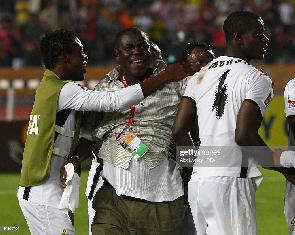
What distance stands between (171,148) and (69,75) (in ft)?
3.16

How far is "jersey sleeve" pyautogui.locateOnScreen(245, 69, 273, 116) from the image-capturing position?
16.7 ft

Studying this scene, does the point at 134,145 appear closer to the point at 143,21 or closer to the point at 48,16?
the point at 48,16

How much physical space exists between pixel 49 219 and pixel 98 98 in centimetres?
96

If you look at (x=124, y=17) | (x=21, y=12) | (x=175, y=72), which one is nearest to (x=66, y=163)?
(x=175, y=72)

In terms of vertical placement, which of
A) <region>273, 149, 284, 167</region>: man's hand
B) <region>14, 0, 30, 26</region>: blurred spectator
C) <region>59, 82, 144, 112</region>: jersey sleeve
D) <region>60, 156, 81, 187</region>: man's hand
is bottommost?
<region>273, 149, 284, 167</region>: man's hand

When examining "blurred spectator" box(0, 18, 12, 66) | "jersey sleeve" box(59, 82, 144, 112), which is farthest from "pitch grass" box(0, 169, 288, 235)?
"blurred spectator" box(0, 18, 12, 66)

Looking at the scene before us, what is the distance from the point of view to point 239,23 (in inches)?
212

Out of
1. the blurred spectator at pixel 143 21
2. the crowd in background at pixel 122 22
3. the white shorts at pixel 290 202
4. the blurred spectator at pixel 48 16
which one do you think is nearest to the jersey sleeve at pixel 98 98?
the white shorts at pixel 290 202

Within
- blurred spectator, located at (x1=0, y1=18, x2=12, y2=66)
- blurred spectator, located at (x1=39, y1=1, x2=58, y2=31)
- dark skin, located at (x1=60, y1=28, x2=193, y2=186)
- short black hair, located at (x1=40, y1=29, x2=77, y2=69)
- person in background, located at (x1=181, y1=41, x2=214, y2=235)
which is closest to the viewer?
dark skin, located at (x1=60, y1=28, x2=193, y2=186)

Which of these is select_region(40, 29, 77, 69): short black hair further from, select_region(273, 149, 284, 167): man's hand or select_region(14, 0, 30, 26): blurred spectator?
select_region(14, 0, 30, 26): blurred spectator

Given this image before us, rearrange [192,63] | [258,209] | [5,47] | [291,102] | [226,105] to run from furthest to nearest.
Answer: [5,47]
[258,209]
[192,63]
[291,102]
[226,105]

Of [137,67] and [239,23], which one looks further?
[137,67]

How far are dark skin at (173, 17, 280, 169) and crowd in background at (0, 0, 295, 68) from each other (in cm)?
1690

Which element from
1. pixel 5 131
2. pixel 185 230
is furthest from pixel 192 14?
pixel 185 230
